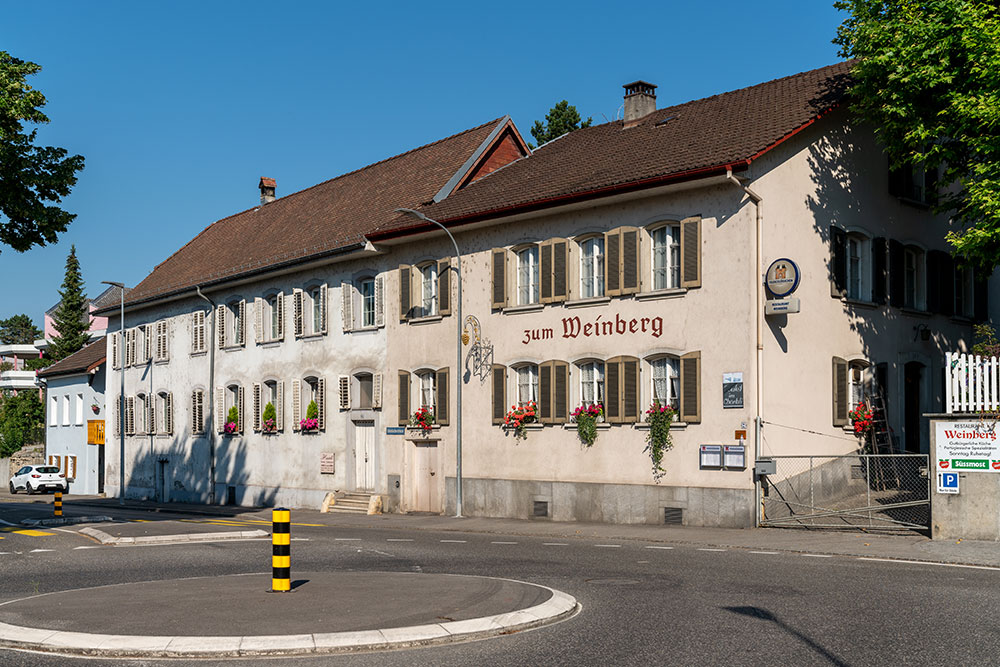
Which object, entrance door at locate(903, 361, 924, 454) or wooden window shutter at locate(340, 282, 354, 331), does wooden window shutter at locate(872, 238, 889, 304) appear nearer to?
entrance door at locate(903, 361, 924, 454)

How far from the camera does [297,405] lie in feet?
119

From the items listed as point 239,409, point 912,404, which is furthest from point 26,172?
point 912,404

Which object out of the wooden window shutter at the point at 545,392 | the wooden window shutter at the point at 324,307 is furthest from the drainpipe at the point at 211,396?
the wooden window shutter at the point at 545,392

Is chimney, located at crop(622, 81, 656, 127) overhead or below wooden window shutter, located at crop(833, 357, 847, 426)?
overhead

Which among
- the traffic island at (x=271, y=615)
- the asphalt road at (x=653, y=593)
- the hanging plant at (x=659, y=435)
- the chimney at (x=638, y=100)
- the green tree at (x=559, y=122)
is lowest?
the asphalt road at (x=653, y=593)

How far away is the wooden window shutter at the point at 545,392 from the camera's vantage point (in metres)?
27.3

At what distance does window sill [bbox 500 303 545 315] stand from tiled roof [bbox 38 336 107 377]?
3067 cm

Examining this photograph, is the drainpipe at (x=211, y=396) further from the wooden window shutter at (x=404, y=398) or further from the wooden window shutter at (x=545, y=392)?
the wooden window shutter at (x=545, y=392)

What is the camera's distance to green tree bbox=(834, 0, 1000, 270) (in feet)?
69.1

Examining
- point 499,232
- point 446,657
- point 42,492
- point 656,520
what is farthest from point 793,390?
point 42,492

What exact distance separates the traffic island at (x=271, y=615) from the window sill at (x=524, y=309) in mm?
14993

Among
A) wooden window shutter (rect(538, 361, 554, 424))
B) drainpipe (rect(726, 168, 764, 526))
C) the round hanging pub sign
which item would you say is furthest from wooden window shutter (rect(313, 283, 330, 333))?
the round hanging pub sign

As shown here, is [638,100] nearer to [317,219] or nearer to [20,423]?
[317,219]

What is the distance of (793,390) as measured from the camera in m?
24.2
